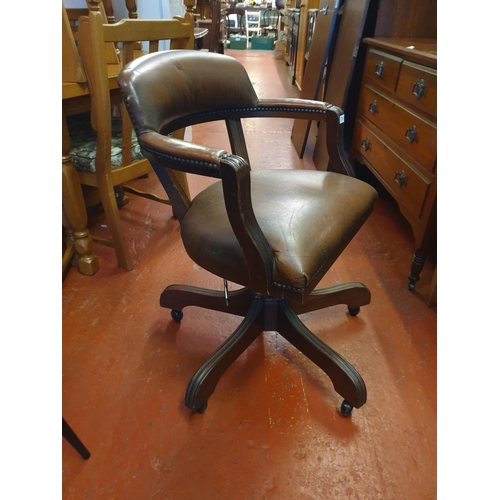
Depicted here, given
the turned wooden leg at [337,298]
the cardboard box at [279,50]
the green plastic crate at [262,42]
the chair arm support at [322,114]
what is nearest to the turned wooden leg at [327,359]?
the turned wooden leg at [337,298]

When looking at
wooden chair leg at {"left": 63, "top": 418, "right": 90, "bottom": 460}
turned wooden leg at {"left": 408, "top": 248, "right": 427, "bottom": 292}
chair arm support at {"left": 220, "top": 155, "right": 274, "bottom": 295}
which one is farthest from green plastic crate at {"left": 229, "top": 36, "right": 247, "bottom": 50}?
wooden chair leg at {"left": 63, "top": 418, "right": 90, "bottom": 460}

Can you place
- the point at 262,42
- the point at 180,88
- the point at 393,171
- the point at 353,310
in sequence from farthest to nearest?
the point at 262,42
the point at 393,171
the point at 353,310
the point at 180,88

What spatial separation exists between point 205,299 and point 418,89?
110 centimetres

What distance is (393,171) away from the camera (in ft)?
5.31

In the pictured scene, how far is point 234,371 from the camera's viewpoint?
1193 mm

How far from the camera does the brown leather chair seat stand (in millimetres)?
814

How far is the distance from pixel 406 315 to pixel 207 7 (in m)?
6.05

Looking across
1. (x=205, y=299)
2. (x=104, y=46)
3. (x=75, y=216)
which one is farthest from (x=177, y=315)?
(x=104, y=46)

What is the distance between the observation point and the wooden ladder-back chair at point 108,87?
1249 mm

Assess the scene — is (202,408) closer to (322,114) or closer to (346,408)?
(346,408)

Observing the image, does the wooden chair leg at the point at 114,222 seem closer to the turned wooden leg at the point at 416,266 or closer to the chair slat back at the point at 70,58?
the chair slat back at the point at 70,58

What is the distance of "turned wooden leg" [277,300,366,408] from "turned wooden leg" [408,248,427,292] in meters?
0.62

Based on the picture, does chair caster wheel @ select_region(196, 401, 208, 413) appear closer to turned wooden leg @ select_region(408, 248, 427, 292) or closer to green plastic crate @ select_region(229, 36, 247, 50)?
turned wooden leg @ select_region(408, 248, 427, 292)

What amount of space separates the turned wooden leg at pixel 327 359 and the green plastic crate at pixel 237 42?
10301mm
